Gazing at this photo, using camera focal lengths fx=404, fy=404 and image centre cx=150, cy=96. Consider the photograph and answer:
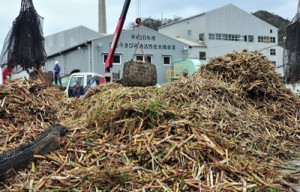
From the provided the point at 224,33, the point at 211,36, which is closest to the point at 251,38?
the point at 224,33

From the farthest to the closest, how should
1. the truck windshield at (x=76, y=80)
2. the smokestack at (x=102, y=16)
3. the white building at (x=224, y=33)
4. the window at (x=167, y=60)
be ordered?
the white building at (x=224, y=33) → the smokestack at (x=102, y=16) → the window at (x=167, y=60) → the truck windshield at (x=76, y=80)

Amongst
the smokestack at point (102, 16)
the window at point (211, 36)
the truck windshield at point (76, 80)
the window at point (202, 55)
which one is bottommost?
the truck windshield at point (76, 80)

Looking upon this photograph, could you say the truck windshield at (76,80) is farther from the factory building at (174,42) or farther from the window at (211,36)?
the window at (211,36)

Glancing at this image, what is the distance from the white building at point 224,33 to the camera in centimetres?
4706

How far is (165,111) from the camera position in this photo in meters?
4.78

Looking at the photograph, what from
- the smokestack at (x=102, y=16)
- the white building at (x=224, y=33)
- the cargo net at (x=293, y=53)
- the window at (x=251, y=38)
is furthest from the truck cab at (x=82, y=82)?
the window at (x=251, y=38)

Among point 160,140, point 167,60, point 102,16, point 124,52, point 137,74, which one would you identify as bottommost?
point 160,140

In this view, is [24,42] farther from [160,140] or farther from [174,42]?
[174,42]

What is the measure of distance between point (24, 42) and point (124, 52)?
26.7 meters

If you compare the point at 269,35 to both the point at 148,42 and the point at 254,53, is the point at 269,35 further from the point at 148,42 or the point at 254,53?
the point at 254,53

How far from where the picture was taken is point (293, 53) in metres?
9.54

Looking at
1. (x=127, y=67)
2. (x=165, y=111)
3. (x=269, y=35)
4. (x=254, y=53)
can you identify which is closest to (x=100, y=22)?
(x=269, y=35)

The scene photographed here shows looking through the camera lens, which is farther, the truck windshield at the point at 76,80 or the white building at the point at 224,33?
the white building at the point at 224,33

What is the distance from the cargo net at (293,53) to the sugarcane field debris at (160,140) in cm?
232
